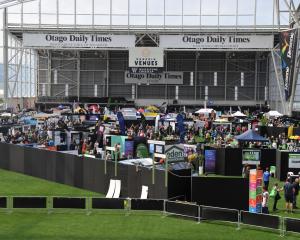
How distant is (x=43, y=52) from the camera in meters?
71.2

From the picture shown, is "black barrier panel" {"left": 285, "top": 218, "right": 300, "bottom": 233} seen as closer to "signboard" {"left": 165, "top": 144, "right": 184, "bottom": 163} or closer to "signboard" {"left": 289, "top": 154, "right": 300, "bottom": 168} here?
"signboard" {"left": 165, "top": 144, "right": 184, "bottom": 163}

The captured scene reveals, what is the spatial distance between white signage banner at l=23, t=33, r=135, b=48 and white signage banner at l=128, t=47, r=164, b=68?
4.41 feet

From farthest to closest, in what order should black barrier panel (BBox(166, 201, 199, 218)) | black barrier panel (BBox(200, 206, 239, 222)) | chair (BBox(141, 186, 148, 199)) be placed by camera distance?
chair (BBox(141, 186, 148, 199)) < black barrier panel (BBox(166, 201, 199, 218)) < black barrier panel (BBox(200, 206, 239, 222))

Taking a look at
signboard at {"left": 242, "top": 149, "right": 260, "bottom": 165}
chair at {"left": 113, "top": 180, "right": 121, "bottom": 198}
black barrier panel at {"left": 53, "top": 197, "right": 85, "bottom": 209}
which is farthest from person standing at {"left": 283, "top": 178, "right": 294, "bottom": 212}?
signboard at {"left": 242, "top": 149, "right": 260, "bottom": 165}

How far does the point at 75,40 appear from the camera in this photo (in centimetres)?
6125

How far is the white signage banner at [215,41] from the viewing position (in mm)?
60188

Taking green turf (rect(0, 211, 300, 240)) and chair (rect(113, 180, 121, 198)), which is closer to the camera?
green turf (rect(0, 211, 300, 240))

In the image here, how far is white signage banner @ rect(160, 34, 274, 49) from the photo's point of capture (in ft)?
197

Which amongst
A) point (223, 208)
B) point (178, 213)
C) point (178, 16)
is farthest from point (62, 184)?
point (178, 16)

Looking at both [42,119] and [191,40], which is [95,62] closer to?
[191,40]

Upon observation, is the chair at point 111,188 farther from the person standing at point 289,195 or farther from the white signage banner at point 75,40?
the white signage banner at point 75,40

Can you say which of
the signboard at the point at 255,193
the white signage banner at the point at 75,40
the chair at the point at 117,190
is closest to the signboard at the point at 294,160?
the signboard at the point at 255,193

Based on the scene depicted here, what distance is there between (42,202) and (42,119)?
25.2 metres

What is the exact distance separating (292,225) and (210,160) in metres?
12.0
